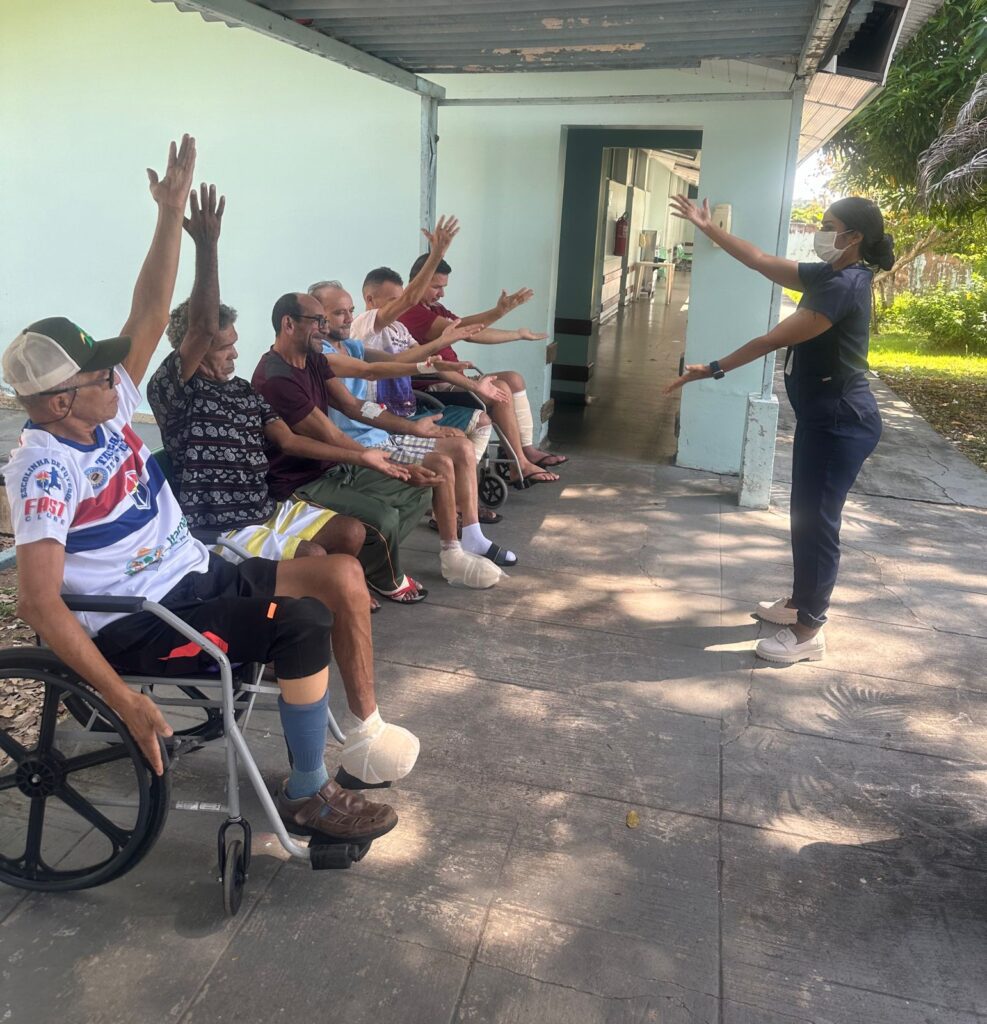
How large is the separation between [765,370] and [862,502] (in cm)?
126

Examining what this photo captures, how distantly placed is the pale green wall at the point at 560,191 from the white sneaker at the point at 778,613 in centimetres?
238

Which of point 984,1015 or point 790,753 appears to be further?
point 790,753

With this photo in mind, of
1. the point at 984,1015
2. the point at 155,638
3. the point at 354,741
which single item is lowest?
the point at 984,1015

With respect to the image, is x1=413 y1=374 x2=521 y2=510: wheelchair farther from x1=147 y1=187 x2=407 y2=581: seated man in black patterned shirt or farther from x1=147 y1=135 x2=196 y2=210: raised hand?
x1=147 y1=135 x2=196 y2=210: raised hand

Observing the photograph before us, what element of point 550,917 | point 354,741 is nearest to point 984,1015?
point 550,917

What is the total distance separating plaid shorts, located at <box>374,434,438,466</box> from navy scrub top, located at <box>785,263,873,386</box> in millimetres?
1920

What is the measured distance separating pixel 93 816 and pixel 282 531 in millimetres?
1346

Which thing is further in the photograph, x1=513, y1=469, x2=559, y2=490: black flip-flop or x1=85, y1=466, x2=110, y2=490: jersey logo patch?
x1=513, y1=469, x2=559, y2=490: black flip-flop

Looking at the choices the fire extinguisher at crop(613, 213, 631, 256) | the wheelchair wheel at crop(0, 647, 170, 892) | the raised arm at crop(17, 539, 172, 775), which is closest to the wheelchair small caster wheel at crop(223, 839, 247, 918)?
the wheelchair wheel at crop(0, 647, 170, 892)

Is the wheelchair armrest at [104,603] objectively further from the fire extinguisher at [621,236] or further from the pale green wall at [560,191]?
the fire extinguisher at [621,236]

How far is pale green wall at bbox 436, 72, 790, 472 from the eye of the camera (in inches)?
230

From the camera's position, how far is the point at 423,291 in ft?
16.5

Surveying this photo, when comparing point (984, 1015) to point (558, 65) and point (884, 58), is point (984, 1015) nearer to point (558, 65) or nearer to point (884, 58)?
point (884, 58)

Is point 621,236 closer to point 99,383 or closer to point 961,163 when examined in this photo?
point 961,163
